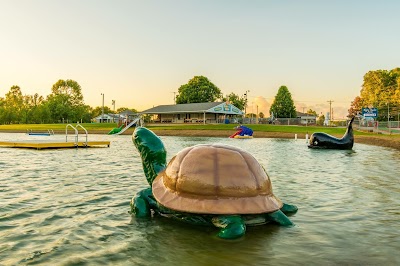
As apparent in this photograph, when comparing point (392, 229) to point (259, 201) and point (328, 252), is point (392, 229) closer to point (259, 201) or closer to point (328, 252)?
point (328, 252)

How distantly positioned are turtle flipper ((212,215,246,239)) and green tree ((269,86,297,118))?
103 metres

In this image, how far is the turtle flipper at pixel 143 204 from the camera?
6.38 m

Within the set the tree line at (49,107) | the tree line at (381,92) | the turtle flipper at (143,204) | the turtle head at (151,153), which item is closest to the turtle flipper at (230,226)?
the turtle flipper at (143,204)

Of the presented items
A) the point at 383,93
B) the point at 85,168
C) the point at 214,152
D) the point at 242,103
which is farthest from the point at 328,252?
the point at 242,103

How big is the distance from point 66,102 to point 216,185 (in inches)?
4903

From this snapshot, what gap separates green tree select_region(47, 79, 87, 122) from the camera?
11481cm

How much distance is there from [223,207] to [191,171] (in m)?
0.85

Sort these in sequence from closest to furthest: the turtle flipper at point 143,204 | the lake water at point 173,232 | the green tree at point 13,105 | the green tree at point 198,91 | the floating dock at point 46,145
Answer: the lake water at point 173,232
the turtle flipper at point 143,204
the floating dock at point 46,145
the green tree at point 198,91
the green tree at point 13,105

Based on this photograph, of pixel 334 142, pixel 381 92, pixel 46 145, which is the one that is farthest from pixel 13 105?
pixel 334 142

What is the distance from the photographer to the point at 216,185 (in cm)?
545

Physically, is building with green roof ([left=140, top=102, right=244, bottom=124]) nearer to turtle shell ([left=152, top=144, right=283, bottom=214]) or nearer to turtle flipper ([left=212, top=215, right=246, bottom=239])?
turtle shell ([left=152, top=144, right=283, bottom=214])

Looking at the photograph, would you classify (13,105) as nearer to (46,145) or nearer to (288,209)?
(46,145)

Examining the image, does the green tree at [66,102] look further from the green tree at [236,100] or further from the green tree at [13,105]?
the green tree at [236,100]

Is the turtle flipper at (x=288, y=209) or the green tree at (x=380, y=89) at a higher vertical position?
the green tree at (x=380, y=89)
